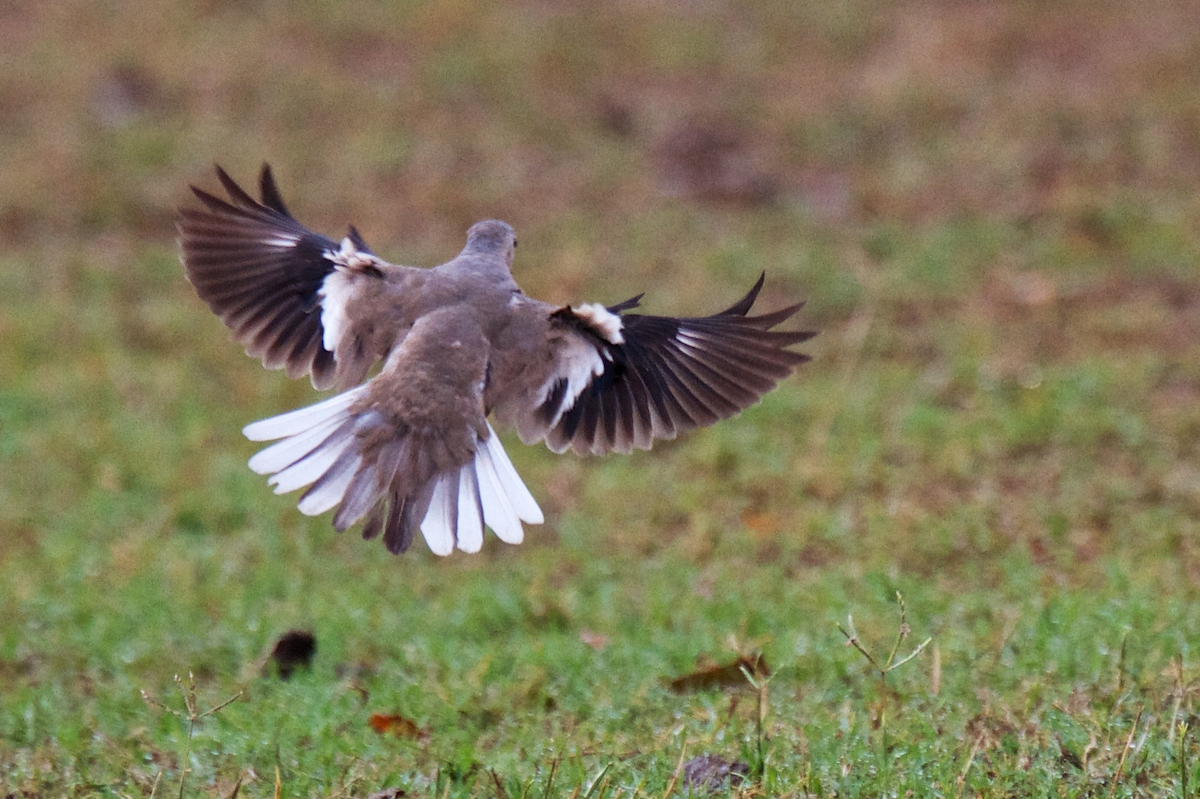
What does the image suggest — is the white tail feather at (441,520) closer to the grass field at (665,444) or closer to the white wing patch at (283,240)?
the grass field at (665,444)

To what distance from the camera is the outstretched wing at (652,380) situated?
436 centimetres

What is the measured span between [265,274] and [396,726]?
4.71 feet

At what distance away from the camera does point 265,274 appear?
4.59 meters

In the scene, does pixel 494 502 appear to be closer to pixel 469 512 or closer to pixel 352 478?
pixel 469 512

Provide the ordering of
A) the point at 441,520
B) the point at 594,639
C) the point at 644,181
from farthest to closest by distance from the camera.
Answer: the point at 644,181, the point at 594,639, the point at 441,520

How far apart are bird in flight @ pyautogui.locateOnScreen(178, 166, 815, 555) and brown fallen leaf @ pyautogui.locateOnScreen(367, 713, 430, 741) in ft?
2.20

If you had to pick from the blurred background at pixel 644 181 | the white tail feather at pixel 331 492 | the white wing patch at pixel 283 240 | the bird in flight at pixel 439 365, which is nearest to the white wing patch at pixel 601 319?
the bird in flight at pixel 439 365

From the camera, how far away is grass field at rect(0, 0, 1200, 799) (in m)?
4.18

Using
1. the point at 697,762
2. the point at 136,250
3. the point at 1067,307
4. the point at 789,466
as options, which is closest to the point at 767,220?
the point at 1067,307

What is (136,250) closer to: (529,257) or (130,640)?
(529,257)

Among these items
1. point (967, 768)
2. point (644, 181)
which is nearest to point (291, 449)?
point (967, 768)

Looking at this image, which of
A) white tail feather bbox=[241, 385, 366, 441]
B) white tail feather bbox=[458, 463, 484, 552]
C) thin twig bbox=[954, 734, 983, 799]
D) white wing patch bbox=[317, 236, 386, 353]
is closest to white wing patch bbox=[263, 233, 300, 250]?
white wing patch bbox=[317, 236, 386, 353]

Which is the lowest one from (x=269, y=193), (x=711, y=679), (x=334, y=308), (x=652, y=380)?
(x=711, y=679)

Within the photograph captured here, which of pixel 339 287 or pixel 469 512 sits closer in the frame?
pixel 469 512
